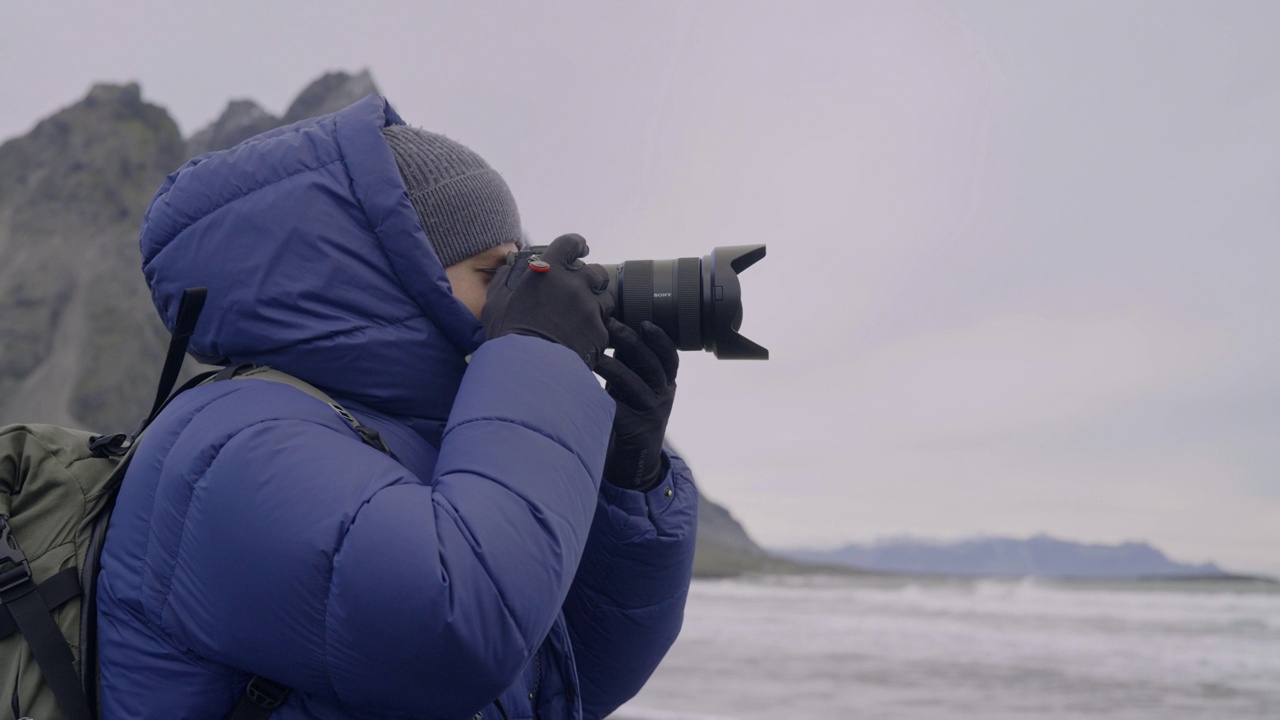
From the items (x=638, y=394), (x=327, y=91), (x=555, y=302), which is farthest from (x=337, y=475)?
(x=327, y=91)

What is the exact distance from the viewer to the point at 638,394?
1346mm

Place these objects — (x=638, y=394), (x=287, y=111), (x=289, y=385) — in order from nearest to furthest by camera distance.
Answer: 1. (x=289, y=385)
2. (x=638, y=394)
3. (x=287, y=111)

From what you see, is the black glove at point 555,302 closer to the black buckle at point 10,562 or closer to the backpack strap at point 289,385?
the backpack strap at point 289,385

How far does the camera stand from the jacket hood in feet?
3.55

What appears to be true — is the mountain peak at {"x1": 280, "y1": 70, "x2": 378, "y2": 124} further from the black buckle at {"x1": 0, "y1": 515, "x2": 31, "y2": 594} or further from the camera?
the black buckle at {"x1": 0, "y1": 515, "x2": 31, "y2": 594}

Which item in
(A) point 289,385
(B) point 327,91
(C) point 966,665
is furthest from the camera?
(B) point 327,91

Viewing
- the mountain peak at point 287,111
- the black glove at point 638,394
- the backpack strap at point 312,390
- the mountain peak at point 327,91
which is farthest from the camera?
the mountain peak at point 327,91

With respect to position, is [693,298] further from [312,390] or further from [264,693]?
[264,693]

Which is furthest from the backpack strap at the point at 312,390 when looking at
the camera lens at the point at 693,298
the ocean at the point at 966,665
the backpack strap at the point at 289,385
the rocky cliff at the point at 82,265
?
the rocky cliff at the point at 82,265

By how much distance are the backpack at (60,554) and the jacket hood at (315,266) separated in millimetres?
34

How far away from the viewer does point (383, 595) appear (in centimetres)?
89

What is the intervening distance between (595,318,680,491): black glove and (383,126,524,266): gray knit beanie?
21cm

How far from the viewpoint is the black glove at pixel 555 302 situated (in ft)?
3.88

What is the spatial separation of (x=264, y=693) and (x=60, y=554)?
0.26m
